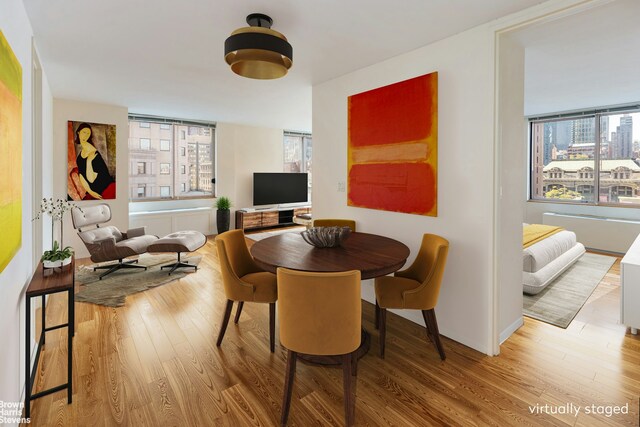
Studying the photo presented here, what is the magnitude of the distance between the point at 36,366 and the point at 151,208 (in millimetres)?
4638

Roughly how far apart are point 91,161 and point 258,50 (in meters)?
4.54

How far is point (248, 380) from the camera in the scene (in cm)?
212

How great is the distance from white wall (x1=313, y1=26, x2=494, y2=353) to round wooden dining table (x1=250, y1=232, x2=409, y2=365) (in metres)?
0.49

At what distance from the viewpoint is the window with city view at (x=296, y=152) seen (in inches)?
339

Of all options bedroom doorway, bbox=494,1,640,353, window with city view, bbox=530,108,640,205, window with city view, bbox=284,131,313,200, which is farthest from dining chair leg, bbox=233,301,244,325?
window with city view, bbox=530,108,640,205

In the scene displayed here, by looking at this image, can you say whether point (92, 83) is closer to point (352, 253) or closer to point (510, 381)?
point (352, 253)

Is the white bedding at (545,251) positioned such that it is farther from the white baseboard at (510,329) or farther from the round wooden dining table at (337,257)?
the round wooden dining table at (337,257)

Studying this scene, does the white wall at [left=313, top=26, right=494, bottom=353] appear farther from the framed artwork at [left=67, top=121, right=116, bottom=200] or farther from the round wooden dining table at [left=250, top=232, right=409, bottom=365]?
the framed artwork at [left=67, top=121, right=116, bottom=200]

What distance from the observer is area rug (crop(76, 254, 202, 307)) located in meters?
3.54

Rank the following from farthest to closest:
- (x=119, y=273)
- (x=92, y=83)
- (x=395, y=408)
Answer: (x=119, y=273) → (x=92, y=83) → (x=395, y=408)

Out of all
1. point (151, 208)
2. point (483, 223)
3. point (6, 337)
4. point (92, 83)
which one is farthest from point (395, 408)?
point (151, 208)

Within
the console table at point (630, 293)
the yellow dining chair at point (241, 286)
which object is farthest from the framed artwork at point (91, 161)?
the console table at point (630, 293)

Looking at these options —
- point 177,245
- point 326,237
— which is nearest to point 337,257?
point 326,237

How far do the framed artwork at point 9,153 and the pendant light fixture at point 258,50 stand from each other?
44.4 inches
